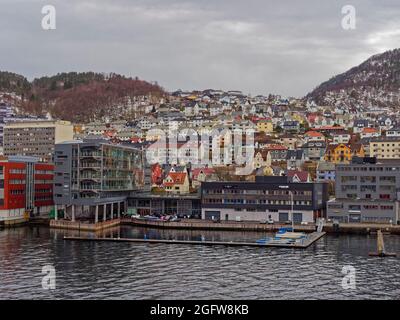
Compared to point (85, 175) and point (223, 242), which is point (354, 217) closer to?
point (223, 242)

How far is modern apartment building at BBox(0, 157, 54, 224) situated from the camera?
60781 millimetres

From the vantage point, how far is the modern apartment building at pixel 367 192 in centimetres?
5628

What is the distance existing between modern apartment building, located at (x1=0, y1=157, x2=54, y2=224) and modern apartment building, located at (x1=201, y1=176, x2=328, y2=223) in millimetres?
19945

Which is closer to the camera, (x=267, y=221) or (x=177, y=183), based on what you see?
(x=267, y=221)

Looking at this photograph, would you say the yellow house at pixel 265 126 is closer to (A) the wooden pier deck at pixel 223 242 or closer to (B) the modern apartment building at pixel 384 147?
(B) the modern apartment building at pixel 384 147

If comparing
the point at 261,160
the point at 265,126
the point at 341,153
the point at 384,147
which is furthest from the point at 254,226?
the point at 265,126

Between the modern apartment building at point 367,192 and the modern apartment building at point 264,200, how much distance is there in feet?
6.63

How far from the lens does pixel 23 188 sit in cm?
6362

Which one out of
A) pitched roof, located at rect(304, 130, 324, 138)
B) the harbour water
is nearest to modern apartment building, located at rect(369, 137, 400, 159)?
pitched roof, located at rect(304, 130, 324, 138)

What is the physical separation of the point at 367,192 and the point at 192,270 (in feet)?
102

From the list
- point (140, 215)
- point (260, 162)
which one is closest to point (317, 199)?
point (140, 215)

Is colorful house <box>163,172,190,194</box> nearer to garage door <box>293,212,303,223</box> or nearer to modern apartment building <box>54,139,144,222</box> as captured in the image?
modern apartment building <box>54,139,144,222</box>

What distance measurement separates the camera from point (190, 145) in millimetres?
116750
